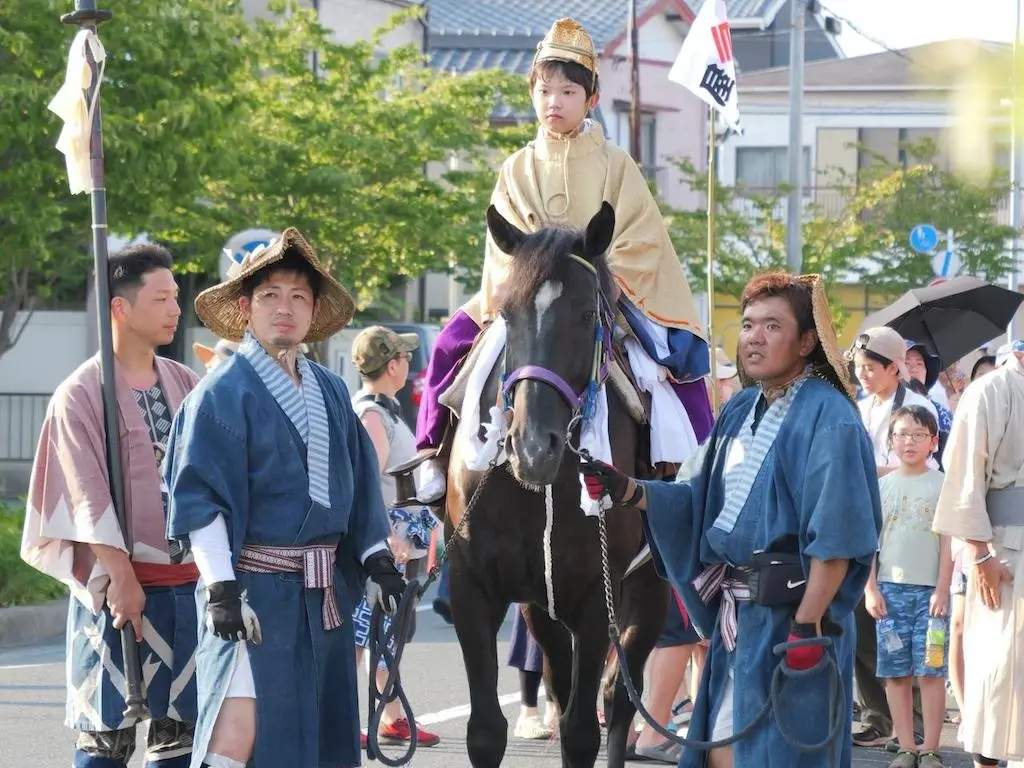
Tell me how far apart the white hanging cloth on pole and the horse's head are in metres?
1.51

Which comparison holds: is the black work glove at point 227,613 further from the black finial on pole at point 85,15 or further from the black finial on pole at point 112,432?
the black finial on pole at point 85,15

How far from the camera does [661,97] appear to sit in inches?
1734

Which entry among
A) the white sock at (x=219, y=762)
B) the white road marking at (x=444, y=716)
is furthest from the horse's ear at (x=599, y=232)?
the white road marking at (x=444, y=716)

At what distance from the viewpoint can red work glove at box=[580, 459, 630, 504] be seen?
514 centimetres

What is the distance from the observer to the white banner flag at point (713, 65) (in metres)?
14.0

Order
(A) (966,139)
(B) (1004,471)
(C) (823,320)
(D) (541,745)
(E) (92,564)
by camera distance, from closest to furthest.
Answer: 1. (A) (966,139)
2. (C) (823,320)
3. (E) (92,564)
4. (B) (1004,471)
5. (D) (541,745)

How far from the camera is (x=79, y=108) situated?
637 centimetres

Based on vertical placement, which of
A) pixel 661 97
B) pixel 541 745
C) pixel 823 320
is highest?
pixel 661 97

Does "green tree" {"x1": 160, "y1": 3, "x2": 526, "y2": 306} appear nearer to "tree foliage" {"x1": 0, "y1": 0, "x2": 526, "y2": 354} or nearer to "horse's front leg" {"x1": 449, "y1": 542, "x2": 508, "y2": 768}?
"tree foliage" {"x1": 0, "y1": 0, "x2": 526, "y2": 354}

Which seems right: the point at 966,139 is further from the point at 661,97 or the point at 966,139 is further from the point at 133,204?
the point at 661,97

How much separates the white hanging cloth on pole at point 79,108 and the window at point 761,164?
37.3 meters

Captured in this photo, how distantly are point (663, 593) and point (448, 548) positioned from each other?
0.91 metres

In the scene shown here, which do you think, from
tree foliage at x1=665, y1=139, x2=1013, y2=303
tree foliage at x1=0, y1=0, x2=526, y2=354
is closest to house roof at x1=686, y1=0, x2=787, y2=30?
tree foliage at x1=665, y1=139, x2=1013, y2=303

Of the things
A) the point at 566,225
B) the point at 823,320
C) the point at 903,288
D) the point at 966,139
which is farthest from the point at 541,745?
the point at 903,288
